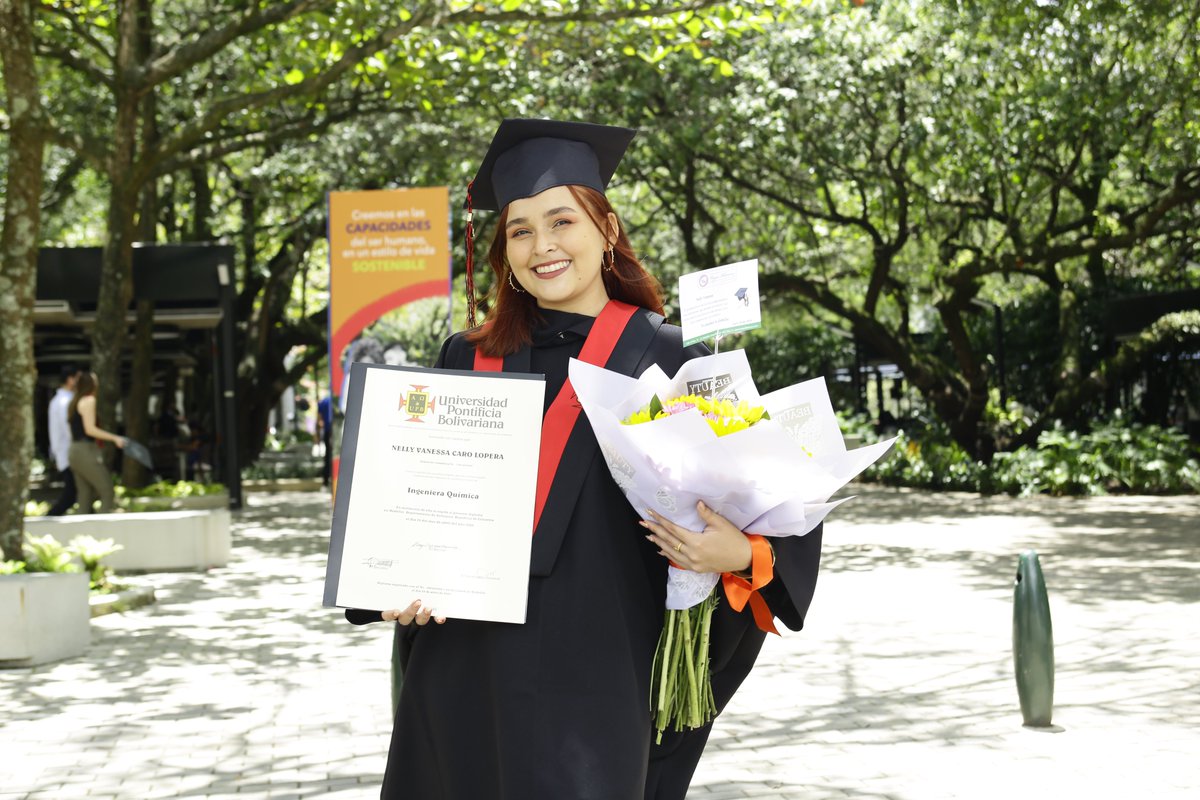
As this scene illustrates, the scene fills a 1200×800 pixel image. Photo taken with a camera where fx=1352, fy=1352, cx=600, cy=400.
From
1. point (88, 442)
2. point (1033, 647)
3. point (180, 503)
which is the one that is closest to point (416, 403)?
point (1033, 647)

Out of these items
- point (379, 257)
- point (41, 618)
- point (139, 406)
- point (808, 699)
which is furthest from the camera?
point (139, 406)

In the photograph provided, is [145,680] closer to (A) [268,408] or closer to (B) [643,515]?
(B) [643,515]

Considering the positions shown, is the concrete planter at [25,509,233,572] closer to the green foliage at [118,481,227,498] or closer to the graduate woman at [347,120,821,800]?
the green foliage at [118,481,227,498]

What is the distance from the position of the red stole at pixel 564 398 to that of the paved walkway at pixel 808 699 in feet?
9.87

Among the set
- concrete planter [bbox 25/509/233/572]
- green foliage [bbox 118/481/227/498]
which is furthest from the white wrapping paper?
green foliage [bbox 118/481/227/498]

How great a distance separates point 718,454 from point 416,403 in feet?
2.08

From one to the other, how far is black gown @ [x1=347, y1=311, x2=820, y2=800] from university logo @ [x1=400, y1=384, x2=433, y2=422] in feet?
0.90

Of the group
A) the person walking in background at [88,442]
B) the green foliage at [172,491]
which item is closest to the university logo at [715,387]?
the person walking in background at [88,442]

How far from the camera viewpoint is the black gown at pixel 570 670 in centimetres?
254

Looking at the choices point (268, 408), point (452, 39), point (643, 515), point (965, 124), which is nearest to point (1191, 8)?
point (965, 124)

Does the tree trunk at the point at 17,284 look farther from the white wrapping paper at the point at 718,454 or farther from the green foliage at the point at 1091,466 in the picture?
the green foliage at the point at 1091,466

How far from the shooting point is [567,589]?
2.61m

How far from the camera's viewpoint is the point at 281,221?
25.1 meters

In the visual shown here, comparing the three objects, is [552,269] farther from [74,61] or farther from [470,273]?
[74,61]
